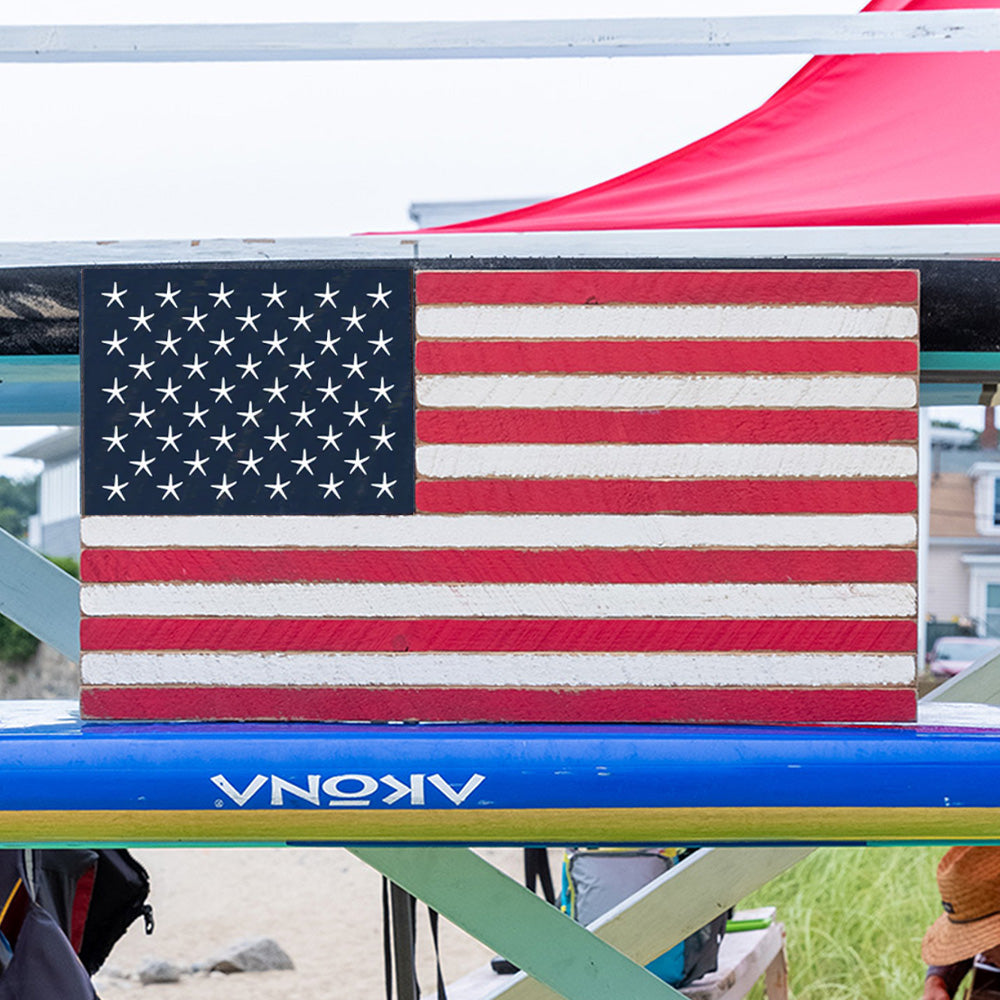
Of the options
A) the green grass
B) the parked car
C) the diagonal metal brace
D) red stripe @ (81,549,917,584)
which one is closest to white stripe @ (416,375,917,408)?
red stripe @ (81,549,917,584)

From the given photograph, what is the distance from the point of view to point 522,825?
165cm

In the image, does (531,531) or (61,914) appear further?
(61,914)

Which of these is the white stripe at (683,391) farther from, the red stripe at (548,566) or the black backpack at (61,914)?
the black backpack at (61,914)

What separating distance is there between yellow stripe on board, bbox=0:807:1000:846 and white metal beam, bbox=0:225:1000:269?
2.73 feet

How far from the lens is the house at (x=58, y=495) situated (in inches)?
1351

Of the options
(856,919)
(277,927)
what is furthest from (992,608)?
(856,919)

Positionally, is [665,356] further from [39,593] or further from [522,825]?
[39,593]

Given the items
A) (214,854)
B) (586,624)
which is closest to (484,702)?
(586,624)

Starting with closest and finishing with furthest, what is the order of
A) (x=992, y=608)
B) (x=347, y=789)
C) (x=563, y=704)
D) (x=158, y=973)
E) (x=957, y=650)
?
(x=347, y=789), (x=563, y=704), (x=158, y=973), (x=957, y=650), (x=992, y=608)

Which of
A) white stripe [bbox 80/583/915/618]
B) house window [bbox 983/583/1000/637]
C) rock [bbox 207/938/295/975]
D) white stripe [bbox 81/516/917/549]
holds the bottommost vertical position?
house window [bbox 983/583/1000/637]

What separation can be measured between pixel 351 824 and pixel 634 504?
0.61 meters

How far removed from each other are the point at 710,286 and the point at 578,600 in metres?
0.51

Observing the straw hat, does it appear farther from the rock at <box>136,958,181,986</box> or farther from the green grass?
the rock at <box>136,958,181,986</box>

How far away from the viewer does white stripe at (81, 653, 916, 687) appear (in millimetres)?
1811
